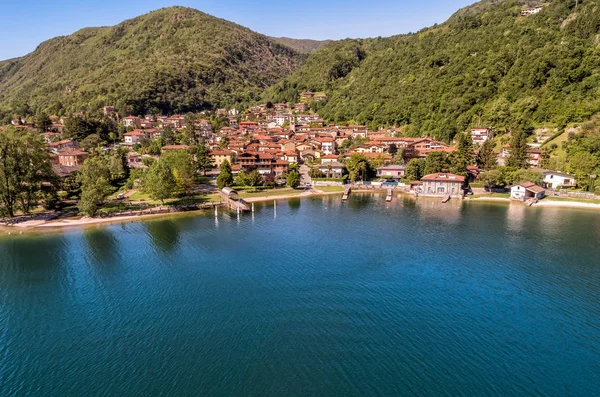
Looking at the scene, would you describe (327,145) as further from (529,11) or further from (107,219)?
(529,11)

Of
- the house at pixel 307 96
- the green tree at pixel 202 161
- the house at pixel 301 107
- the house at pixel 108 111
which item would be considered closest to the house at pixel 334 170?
the green tree at pixel 202 161

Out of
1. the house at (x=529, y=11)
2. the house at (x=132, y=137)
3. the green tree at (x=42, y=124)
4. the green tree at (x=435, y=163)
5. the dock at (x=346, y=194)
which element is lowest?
the dock at (x=346, y=194)

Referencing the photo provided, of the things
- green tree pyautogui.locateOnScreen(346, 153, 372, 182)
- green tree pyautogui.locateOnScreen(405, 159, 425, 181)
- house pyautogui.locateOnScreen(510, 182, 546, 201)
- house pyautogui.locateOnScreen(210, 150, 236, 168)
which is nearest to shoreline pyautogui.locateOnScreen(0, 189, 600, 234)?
house pyautogui.locateOnScreen(510, 182, 546, 201)

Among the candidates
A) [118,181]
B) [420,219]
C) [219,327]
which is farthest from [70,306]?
[118,181]

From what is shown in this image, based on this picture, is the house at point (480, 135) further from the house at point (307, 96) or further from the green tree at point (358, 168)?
the house at point (307, 96)

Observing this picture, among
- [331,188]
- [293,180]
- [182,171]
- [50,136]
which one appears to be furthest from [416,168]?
[50,136]

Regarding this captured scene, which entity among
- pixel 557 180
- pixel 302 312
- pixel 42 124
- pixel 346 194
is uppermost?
pixel 42 124
